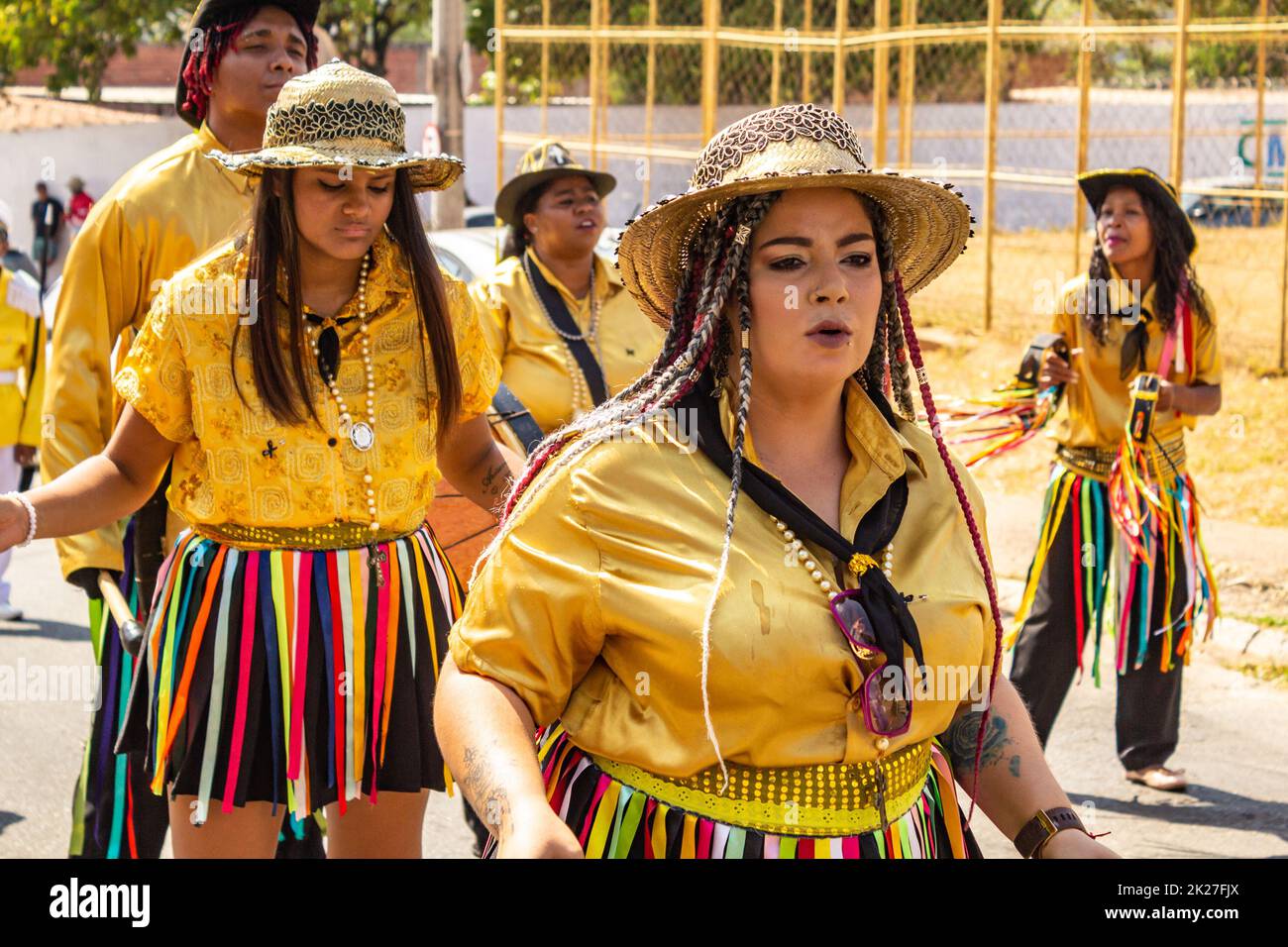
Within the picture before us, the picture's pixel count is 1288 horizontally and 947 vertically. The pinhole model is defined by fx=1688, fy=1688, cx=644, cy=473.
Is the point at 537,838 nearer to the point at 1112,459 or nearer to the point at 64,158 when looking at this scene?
the point at 1112,459

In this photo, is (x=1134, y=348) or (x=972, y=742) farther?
(x=1134, y=348)

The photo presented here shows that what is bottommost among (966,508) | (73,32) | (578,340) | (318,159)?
(966,508)

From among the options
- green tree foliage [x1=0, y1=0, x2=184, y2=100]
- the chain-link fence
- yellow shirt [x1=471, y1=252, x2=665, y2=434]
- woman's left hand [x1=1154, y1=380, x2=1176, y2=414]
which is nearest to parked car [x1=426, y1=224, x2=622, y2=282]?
yellow shirt [x1=471, y1=252, x2=665, y2=434]

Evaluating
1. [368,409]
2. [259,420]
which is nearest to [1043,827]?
[368,409]

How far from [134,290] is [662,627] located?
253cm

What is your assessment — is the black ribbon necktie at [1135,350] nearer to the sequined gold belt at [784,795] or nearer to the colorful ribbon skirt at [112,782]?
the colorful ribbon skirt at [112,782]

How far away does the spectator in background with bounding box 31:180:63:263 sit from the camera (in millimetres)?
22203

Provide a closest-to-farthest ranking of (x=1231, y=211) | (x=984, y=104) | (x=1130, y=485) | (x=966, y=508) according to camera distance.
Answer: (x=966, y=508) < (x=1130, y=485) < (x=1231, y=211) < (x=984, y=104)

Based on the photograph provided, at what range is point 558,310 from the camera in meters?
5.91

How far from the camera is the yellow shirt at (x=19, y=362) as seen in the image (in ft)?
28.2

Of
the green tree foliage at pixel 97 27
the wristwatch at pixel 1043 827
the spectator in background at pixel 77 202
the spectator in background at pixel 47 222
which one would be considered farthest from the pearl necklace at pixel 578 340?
the green tree foliage at pixel 97 27

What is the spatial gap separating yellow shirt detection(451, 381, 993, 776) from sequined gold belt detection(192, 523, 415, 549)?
1212mm

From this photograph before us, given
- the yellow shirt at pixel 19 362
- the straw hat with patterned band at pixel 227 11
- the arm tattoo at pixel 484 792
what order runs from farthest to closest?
1. the yellow shirt at pixel 19 362
2. the straw hat with patterned band at pixel 227 11
3. the arm tattoo at pixel 484 792

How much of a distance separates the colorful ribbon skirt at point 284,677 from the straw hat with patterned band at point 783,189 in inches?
46.5
